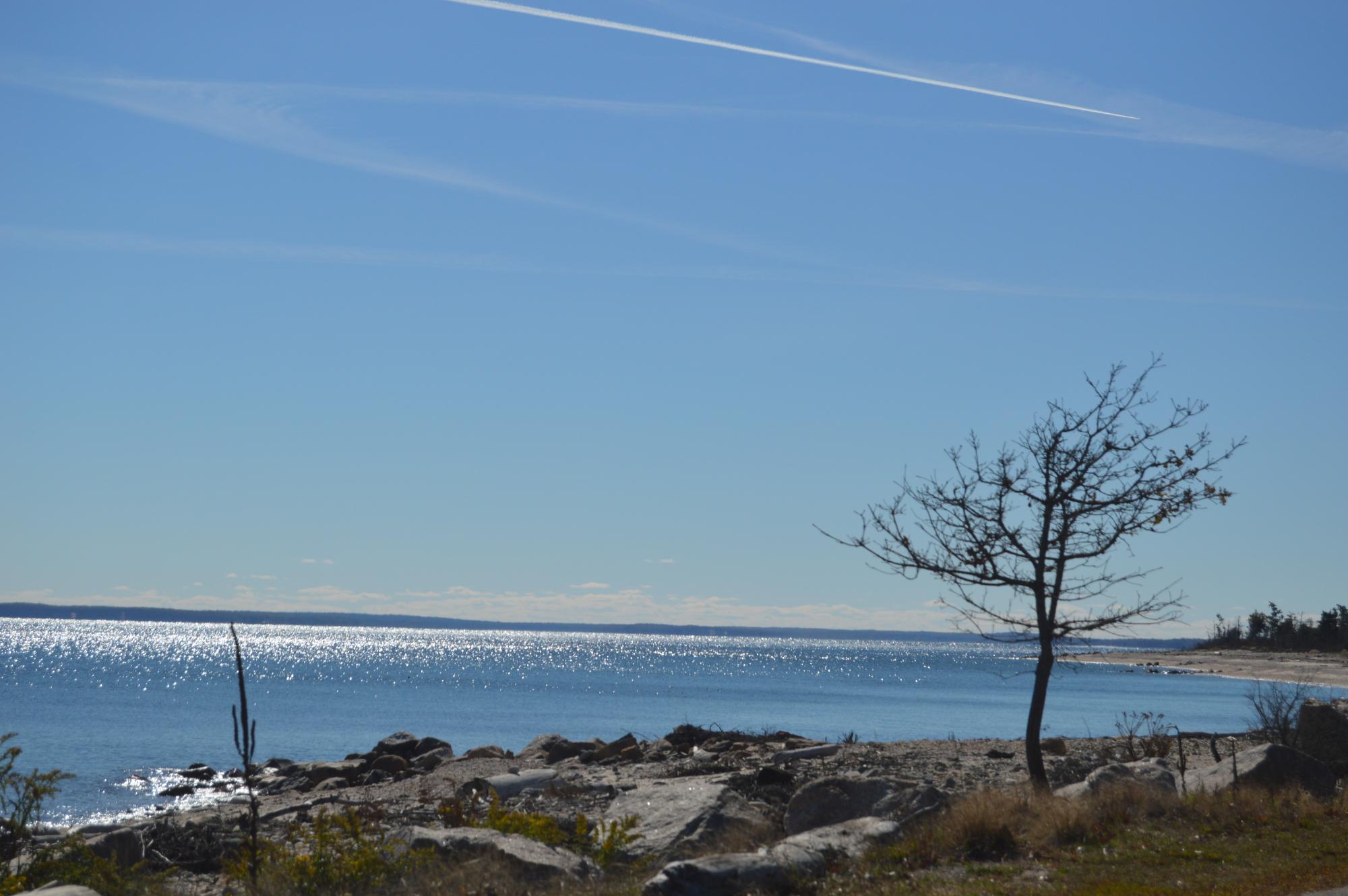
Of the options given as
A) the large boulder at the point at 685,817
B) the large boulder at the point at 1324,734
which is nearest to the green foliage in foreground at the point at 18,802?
the large boulder at the point at 685,817

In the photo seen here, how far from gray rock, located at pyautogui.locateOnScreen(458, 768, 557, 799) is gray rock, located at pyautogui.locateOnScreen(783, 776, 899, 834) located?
7369 mm

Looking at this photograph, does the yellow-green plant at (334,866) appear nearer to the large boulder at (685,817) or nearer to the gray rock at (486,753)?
the large boulder at (685,817)

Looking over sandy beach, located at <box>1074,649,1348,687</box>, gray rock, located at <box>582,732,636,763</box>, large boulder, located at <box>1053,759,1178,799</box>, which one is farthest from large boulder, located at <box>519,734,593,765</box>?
sandy beach, located at <box>1074,649,1348,687</box>

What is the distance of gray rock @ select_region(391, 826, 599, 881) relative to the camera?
10.6 metres

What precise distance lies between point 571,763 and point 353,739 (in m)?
26.2

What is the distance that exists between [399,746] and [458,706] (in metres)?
39.9

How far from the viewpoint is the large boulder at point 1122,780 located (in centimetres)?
1362

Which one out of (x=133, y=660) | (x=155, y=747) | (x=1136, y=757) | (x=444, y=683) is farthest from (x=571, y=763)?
(x=133, y=660)

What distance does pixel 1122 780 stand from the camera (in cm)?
1368

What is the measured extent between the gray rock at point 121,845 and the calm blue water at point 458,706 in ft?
41.0

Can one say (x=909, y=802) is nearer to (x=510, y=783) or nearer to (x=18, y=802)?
(x=510, y=783)

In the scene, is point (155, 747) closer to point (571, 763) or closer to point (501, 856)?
point (571, 763)

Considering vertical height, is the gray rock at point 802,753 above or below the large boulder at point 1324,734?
below

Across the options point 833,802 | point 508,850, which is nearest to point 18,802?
point 508,850
